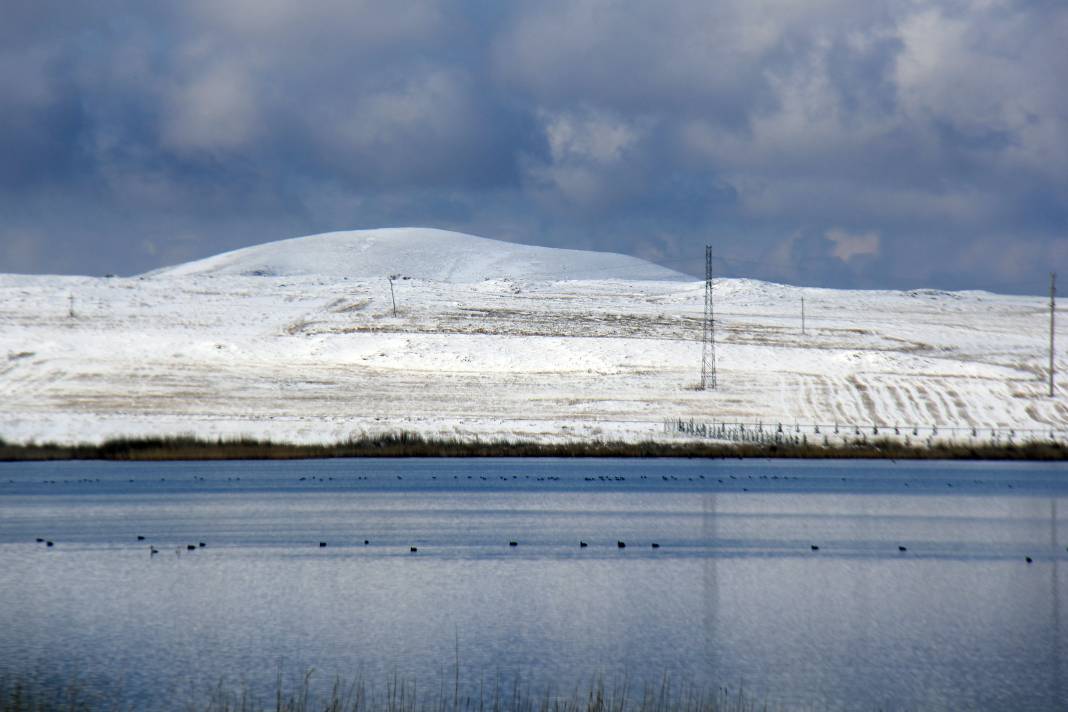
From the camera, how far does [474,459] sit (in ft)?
144

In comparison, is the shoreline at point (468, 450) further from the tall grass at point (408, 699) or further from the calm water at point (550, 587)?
the tall grass at point (408, 699)

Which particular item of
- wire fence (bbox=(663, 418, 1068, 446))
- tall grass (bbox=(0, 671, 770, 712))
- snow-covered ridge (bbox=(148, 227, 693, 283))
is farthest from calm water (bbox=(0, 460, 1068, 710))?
snow-covered ridge (bbox=(148, 227, 693, 283))

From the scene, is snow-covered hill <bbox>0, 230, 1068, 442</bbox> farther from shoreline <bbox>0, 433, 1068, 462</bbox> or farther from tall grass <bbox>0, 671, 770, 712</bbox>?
tall grass <bbox>0, 671, 770, 712</bbox>

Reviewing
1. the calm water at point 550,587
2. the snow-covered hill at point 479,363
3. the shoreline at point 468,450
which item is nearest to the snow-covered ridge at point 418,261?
the snow-covered hill at point 479,363

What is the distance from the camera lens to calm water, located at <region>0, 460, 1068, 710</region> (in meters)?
14.5

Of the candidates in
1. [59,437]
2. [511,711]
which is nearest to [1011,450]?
[59,437]

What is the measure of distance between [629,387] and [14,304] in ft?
145

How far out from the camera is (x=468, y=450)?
43.8 metres

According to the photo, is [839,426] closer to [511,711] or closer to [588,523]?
[588,523]

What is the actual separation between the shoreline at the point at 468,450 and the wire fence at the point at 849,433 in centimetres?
170

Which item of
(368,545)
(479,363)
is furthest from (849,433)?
(368,545)

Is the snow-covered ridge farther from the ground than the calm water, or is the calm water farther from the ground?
the snow-covered ridge

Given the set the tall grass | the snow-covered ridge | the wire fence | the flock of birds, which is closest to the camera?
the tall grass

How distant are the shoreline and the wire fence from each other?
170 cm
